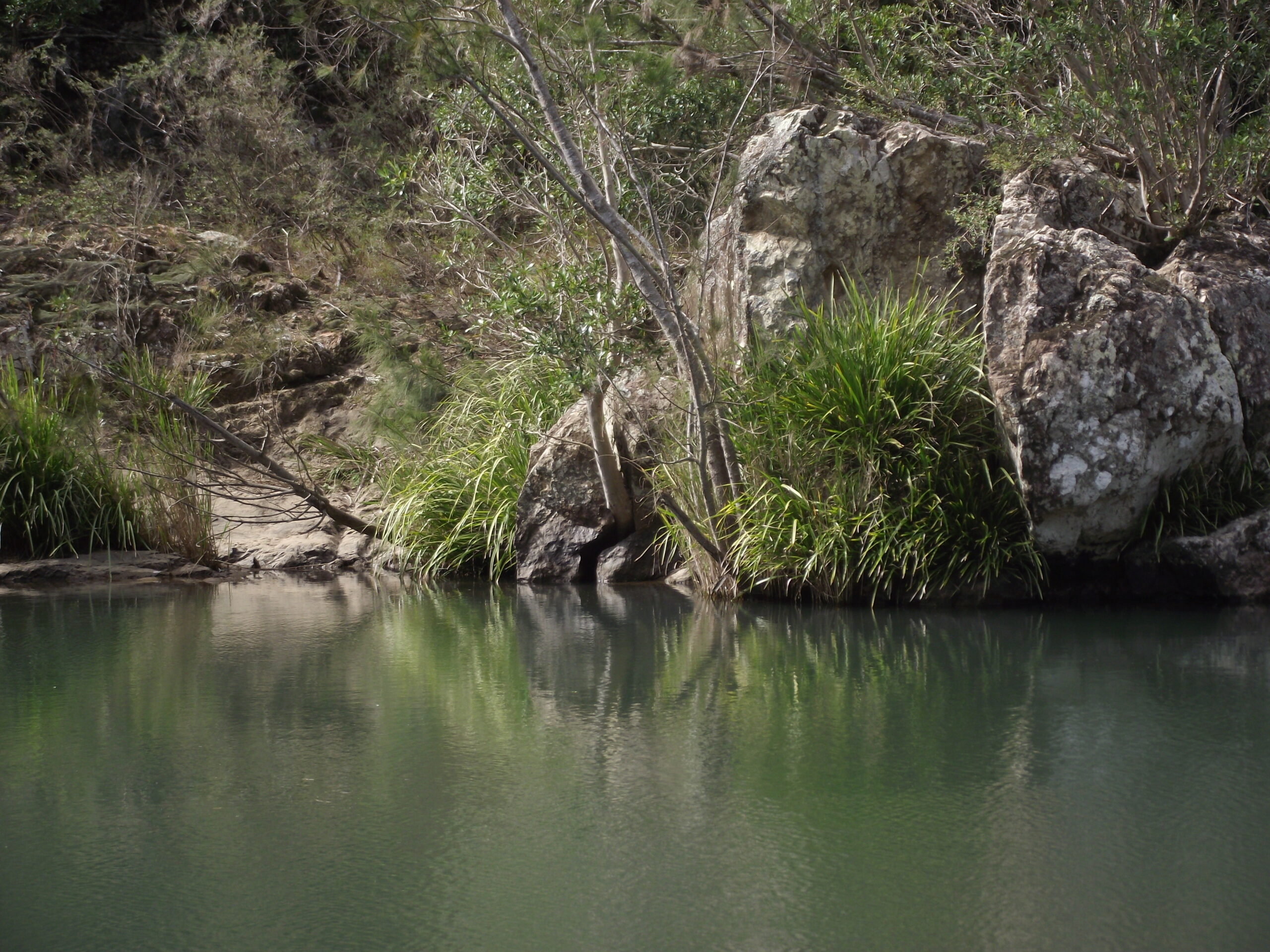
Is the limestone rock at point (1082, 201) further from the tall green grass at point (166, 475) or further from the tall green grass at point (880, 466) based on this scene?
the tall green grass at point (166, 475)

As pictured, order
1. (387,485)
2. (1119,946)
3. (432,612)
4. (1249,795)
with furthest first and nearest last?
(387,485)
(432,612)
(1249,795)
(1119,946)

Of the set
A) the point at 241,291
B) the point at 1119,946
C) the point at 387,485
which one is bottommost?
the point at 1119,946

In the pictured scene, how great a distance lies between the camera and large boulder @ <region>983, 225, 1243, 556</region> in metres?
5.98

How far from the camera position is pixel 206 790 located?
10.8 ft

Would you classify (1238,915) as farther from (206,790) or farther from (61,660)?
(61,660)

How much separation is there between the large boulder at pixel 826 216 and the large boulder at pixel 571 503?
1286 millimetres

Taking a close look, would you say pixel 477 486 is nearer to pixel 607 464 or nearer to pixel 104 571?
pixel 607 464

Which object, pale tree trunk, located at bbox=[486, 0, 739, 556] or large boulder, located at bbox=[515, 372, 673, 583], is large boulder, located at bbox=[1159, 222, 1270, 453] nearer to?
pale tree trunk, located at bbox=[486, 0, 739, 556]

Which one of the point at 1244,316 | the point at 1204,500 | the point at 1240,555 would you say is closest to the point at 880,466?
the point at 1204,500

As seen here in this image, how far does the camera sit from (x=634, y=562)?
822 cm

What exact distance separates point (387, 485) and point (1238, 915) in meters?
7.82

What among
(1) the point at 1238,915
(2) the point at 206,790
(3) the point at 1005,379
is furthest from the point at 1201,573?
(2) the point at 206,790

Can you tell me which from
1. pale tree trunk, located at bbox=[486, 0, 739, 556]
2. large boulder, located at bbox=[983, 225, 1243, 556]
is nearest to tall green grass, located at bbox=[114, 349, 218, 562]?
pale tree trunk, located at bbox=[486, 0, 739, 556]

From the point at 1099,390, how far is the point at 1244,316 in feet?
3.67
